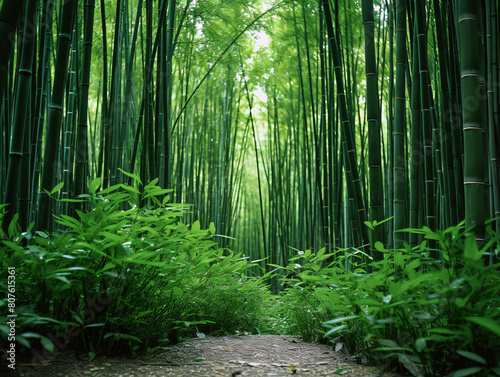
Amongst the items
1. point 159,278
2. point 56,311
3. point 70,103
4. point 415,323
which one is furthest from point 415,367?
point 70,103

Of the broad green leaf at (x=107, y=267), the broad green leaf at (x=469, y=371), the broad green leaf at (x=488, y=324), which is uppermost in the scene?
the broad green leaf at (x=107, y=267)

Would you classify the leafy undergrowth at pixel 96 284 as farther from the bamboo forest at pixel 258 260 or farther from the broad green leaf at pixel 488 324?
the broad green leaf at pixel 488 324

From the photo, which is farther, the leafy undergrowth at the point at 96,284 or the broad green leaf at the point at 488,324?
the leafy undergrowth at the point at 96,284

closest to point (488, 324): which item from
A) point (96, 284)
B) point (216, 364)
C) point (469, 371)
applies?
point (469, 371)

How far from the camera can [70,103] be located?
6.57ft

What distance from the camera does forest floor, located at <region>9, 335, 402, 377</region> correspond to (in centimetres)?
81

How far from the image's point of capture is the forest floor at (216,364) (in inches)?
31.9

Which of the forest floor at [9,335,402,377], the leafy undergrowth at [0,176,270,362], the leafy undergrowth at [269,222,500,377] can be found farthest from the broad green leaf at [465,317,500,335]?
the leafy undergrowth at [0,176,270,362]

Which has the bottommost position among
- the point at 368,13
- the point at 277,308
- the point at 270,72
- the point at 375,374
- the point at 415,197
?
the point at 277,308

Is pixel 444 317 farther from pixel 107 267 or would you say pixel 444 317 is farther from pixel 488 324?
pixel 107 267

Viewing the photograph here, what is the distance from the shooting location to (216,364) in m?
0.95

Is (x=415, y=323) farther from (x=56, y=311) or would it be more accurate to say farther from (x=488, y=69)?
(x=488, y=69)

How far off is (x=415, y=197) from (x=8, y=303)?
131 centimetres

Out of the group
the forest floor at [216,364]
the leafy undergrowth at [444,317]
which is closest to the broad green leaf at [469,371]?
the leafy undergrowth at [444,317]
